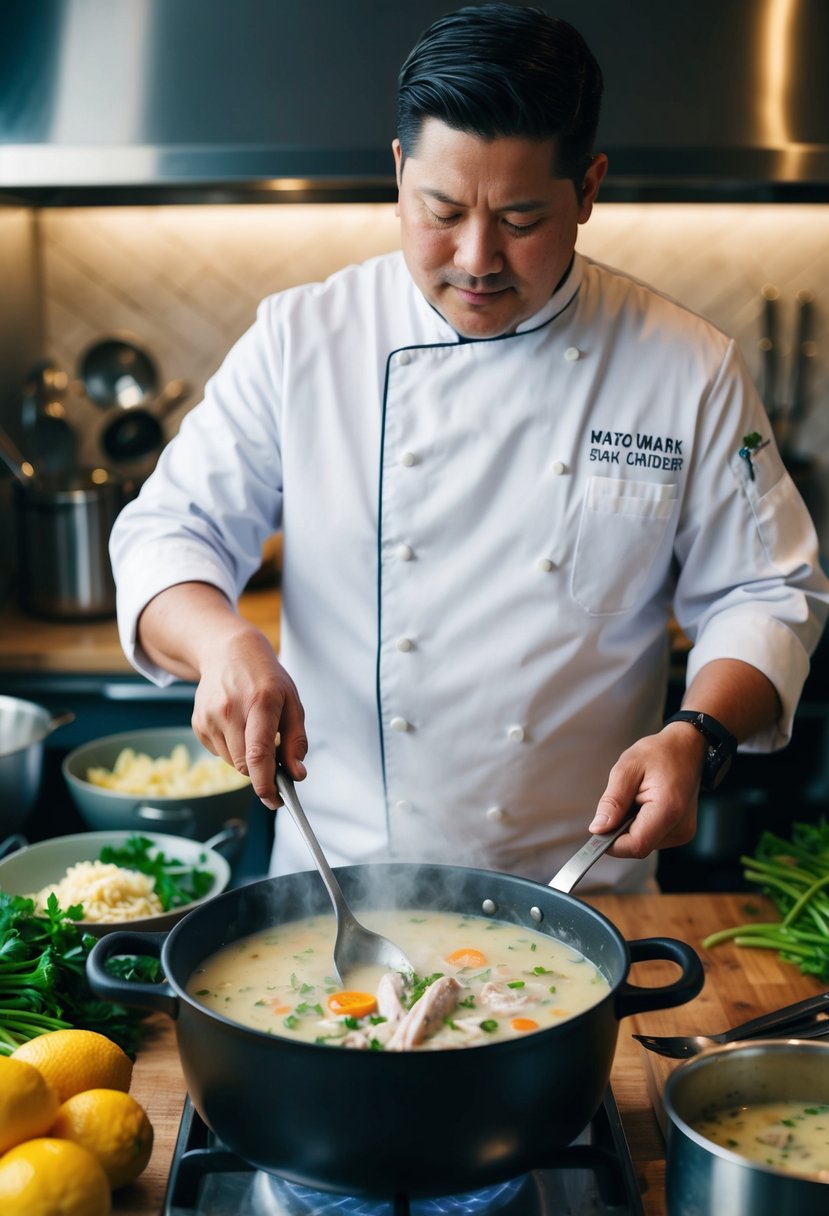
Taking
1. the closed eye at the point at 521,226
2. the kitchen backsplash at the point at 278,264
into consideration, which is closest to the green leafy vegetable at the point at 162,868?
the closed eye at the point at 521,226

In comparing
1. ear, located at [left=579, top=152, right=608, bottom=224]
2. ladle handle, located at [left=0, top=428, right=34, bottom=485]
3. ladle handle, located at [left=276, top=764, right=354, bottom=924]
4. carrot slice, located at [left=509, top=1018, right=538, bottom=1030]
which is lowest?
carrot slice, located at [left=509, top=1018, right=538, bottom=1030]

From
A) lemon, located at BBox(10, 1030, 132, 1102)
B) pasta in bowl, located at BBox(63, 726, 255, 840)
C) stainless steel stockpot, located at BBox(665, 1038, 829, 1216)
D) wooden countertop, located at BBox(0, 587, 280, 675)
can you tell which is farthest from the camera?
wooden countertop, located at BBox(0, 587, 280, 675)

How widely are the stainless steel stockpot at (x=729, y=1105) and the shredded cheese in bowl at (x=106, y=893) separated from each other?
0.77 meters

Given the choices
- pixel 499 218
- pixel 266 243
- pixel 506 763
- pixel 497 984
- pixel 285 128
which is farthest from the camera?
pixel 266 243

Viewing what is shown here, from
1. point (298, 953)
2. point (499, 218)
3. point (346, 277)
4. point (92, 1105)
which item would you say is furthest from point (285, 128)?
point (92, 1105)

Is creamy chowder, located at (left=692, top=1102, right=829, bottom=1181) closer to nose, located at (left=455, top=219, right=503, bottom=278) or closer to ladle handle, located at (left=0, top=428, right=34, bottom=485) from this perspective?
nose, located at (left=455, top=219, right=503, bottom=278)

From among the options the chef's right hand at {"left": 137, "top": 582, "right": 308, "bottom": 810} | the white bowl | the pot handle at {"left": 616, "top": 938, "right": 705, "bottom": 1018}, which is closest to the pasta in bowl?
the white bowl

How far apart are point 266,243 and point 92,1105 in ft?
9.18

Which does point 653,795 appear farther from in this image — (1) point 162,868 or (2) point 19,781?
(2) point 19,781

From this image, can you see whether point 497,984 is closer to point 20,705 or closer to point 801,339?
point 20,705

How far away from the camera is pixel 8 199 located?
130 inches

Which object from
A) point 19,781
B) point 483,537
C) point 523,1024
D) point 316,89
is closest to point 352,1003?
point 523,1024

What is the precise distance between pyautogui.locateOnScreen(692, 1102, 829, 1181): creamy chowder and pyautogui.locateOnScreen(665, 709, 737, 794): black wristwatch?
1.42 feet

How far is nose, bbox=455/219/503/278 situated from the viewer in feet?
4.88
